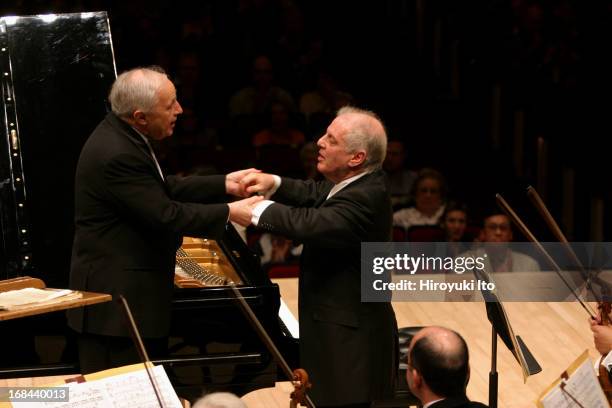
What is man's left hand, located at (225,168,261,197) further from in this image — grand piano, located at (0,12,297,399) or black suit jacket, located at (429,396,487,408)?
black suit jacket, located at (429,396,487,408)

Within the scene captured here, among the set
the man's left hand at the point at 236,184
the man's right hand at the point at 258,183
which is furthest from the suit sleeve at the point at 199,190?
the man's right hand at the point at 258,183

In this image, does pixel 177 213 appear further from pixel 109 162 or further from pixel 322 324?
pixel 322 324

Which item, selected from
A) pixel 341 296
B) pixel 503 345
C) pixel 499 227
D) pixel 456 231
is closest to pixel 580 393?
pixel 341 296

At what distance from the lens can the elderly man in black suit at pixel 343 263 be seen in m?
3.82

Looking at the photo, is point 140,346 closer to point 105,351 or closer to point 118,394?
point 118,394

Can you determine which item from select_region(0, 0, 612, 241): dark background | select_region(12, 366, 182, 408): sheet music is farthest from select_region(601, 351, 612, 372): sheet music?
select_region(0, 0, 612, 241): dark background

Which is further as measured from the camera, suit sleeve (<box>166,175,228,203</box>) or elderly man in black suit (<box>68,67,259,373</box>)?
suit sleeve (<box>166,175,228,203</box>)

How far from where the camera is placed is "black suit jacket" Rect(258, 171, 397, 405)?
380 centimetres

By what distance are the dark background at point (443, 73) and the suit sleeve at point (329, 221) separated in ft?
13.2

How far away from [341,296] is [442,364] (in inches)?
38.0

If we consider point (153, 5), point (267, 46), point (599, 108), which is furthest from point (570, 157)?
point (153, 5)

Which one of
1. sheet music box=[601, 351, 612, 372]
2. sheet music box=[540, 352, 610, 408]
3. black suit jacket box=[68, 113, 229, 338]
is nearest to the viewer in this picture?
sheet music box=[540, 352, 610, 408]

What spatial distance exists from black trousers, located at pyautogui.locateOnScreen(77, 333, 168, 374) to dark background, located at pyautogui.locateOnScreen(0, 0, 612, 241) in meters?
3.84

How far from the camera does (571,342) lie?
19.5ft
